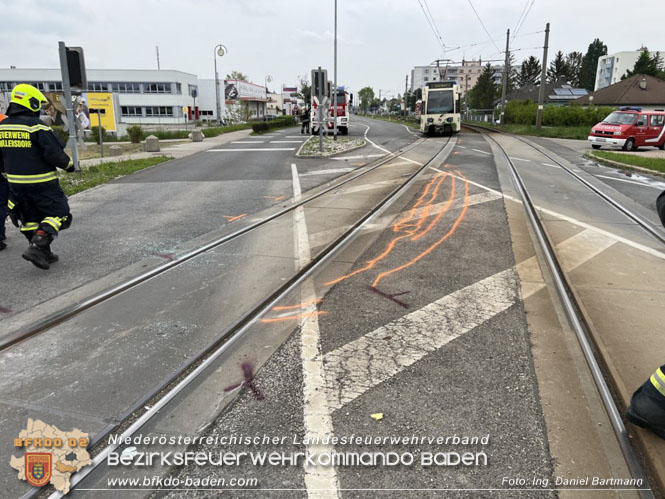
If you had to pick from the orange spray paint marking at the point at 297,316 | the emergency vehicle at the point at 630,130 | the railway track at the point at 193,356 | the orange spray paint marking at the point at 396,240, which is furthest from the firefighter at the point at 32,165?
the emergency vehicle at the point at 630,130

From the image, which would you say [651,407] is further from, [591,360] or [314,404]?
[314,404]

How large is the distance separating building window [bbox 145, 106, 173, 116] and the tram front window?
174 ft

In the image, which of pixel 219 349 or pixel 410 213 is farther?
pixel 410 213

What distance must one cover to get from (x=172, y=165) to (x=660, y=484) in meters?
15.4

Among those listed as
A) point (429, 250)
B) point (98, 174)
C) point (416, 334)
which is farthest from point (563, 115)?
point (416, 334)

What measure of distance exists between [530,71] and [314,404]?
405ft

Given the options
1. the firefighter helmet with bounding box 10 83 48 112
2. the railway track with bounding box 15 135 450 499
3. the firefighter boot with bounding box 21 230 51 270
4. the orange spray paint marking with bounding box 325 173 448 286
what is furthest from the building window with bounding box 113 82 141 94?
the firefighter boot with bounding box 21 230 51 270

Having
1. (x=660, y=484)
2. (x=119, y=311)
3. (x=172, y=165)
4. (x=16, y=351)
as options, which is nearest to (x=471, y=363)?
(x=660, y=484)

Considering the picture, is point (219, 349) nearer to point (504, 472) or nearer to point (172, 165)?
point (504, 472)

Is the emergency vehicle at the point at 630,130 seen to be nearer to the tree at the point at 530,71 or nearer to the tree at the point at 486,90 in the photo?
the tree at the point at 486,90

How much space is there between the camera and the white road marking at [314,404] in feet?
8.28

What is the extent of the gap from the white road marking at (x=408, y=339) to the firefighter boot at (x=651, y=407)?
1394mm

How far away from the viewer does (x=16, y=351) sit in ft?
12.9

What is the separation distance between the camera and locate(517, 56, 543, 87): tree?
109125 mm
